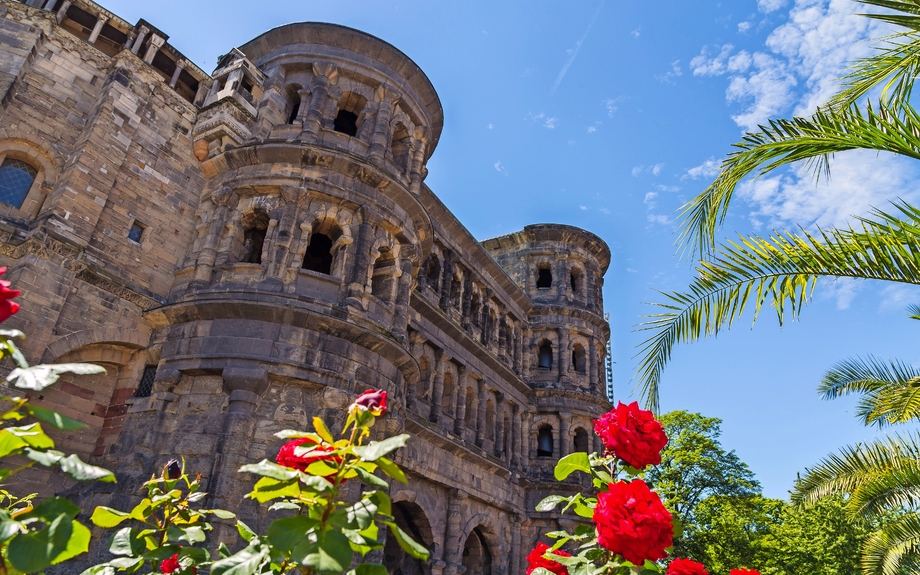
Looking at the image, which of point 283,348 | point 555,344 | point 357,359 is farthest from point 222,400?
point 555,344

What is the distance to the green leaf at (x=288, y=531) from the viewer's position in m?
2.11

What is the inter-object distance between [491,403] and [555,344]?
5.23 meters

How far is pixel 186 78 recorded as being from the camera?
48.7ft

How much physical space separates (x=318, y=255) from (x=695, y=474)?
19.3 m

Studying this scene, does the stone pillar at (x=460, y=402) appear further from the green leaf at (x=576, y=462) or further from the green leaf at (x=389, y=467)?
the green leaf at (x=389, y=467)

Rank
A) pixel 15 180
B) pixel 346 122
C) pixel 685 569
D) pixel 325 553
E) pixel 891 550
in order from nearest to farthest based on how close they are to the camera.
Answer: pixel 325 553, pixel 685 569, pixel 891 550, pixel 15 180, pixel 346 122

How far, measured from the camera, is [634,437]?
313 cm

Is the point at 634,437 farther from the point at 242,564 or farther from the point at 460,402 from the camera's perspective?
the point at 460,402

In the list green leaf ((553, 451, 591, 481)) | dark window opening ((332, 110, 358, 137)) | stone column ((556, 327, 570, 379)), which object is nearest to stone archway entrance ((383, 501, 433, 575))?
dark window opening ((332, 110, 358, 137))

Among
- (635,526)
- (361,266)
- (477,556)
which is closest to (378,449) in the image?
(635,526)

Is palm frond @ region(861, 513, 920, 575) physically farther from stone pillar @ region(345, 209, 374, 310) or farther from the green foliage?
the green foliage

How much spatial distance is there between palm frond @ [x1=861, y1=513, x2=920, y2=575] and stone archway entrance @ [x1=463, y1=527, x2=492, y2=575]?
36.8ft

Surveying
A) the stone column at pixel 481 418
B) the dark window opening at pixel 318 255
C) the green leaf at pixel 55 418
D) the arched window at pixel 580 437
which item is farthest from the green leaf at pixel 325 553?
the arched window at pixel 580 437

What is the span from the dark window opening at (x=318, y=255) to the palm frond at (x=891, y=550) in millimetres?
11923
